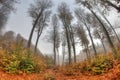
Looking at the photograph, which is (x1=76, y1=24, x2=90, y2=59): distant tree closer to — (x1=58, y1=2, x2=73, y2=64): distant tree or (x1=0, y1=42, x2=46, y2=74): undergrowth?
(x1=58, y1=2, x2=73, y2=64): distant tree

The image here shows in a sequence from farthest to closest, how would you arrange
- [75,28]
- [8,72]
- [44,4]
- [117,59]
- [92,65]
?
[75,28], [44,4], [92,65], [117,59], [8,72]

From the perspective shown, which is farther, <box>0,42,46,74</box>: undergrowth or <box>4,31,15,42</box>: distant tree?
<box>4,31,15,42</box>: distant tree

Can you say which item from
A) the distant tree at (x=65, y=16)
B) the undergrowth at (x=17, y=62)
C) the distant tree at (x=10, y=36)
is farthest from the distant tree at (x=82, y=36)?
Result: the undergrowth at (x=17, y=62)

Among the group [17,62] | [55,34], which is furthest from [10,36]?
[17,62]

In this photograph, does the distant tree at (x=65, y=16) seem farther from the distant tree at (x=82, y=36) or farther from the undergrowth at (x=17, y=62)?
the undergrowth at (x=17, y=62)

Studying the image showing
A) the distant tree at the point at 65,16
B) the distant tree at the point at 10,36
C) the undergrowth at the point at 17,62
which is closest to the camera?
the undergrowth at the point at 17,62

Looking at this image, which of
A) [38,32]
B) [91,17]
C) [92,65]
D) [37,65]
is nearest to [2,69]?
[37,65]

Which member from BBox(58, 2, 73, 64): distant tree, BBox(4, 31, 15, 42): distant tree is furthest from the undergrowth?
BBox(4, 31, 15, 42): distant tree

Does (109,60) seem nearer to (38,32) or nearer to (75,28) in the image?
(38,32)

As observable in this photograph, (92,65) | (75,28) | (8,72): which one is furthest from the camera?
(75,28)

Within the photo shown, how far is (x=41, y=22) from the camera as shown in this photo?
1436 inches

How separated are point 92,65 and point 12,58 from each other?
20.1 feet

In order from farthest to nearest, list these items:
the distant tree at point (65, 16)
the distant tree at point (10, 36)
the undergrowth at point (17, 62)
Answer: the distant tree at point (10, 36) < the distant tree at point (65, 16) < the undergrowth at point (17, 62)

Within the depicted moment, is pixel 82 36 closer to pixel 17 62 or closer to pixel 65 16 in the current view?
pixel 65 16
